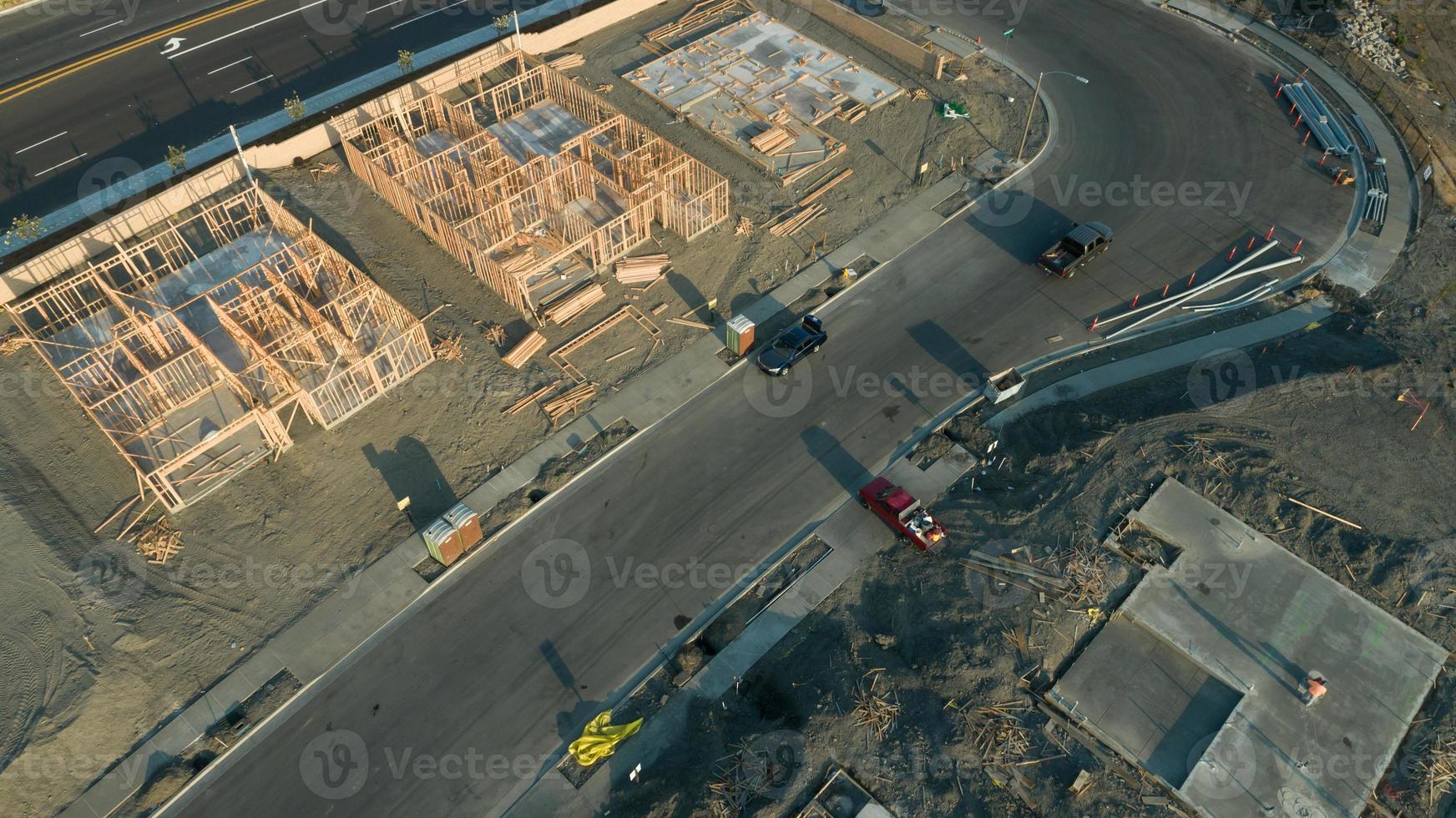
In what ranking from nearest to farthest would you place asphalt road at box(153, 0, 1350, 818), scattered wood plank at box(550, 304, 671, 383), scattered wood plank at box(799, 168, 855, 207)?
asphalt road at box(153, 0, 1350, 818) → scattered wood plank at box(550, 304, 671, 383) → scattered wood plank at box(799, 168, 855, 207)

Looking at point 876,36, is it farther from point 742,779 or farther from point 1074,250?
point 742,779

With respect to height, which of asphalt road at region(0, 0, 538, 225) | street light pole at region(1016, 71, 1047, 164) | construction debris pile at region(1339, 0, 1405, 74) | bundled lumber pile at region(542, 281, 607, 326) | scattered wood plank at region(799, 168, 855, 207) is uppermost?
asphalt road at region(0, 0, 538, 225)

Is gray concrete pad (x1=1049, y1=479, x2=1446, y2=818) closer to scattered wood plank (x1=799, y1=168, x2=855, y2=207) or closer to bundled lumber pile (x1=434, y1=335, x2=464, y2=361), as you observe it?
scattered wood plank (x1=799, y1=168, x2=855, y2=207)

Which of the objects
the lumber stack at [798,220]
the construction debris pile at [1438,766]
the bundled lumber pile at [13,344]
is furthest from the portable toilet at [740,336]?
the bundled lumber pile at [13,344]

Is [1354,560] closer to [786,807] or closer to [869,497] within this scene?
[869,497]

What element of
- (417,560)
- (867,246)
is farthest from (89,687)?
(867,246)

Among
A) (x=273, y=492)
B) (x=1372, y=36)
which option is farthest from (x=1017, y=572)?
(x=1372, y=36)

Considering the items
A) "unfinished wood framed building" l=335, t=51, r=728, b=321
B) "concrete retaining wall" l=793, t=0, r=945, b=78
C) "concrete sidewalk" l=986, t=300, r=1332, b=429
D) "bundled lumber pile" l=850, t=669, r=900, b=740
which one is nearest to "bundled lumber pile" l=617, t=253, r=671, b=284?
"unfinished wood framed building" l=335, t=51, r=728, b=321
